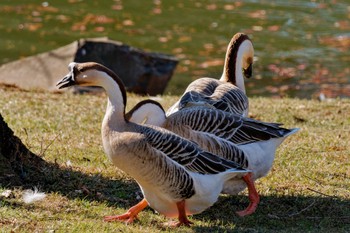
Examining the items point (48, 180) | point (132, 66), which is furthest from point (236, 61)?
point (132, 66)

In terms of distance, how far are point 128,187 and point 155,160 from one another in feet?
4.34

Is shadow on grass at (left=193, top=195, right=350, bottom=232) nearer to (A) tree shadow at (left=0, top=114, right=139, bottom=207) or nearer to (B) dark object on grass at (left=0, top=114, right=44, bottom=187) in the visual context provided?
(A) tree shadow at (left=0, top=114, right=139, bottom=207)

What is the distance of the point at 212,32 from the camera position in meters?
20.0

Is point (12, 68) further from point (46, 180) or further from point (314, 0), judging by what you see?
point (314, 0)

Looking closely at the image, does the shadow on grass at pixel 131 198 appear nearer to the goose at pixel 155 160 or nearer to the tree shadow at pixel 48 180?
the tree shadow at pixel 48 180

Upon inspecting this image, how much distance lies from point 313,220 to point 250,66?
9.04 ft

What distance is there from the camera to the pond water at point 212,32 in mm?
16609

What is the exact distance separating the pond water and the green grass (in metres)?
5.51

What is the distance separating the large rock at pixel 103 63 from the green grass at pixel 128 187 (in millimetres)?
3045

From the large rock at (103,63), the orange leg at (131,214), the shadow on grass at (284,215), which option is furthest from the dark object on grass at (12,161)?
the large rock at (103,63)

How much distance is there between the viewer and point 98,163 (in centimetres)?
805

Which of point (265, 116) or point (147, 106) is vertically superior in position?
point (147, 106)

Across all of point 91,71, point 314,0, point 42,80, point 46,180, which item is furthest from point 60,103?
point 314,0

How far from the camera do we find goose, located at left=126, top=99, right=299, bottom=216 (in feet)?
23.0
